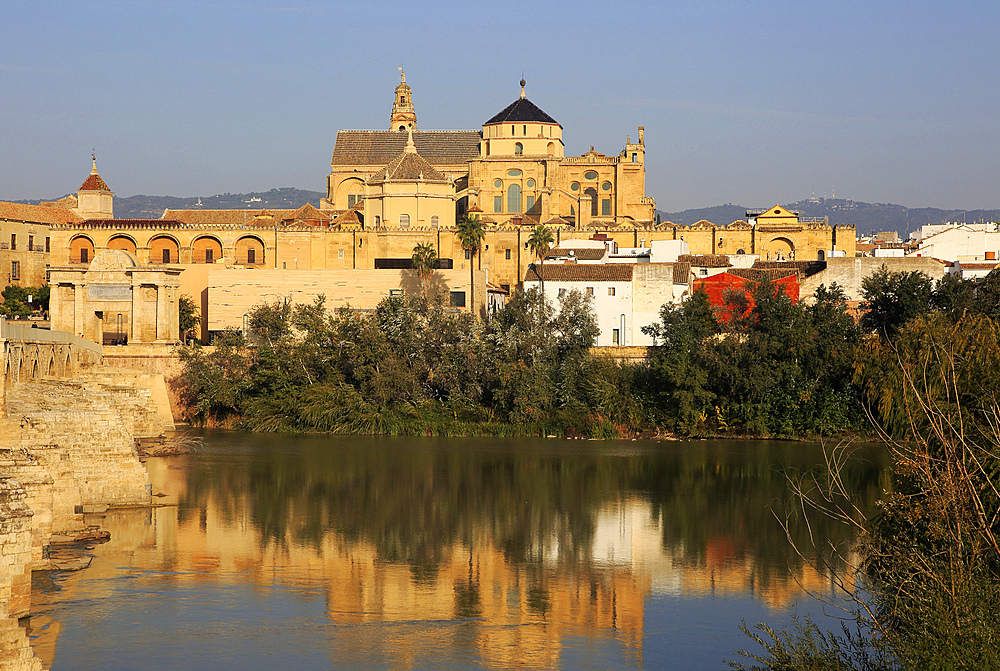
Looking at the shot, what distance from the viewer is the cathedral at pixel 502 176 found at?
55188 millimetres

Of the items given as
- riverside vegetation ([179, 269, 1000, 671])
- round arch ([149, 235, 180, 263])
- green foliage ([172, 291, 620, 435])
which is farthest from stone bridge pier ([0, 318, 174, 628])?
round arch ([149, 235, 180, 263])

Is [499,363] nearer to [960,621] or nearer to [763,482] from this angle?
[763,482]

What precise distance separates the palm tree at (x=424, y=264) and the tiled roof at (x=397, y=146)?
19917 millimetres

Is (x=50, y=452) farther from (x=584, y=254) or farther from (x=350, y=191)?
(x=350, y=191)

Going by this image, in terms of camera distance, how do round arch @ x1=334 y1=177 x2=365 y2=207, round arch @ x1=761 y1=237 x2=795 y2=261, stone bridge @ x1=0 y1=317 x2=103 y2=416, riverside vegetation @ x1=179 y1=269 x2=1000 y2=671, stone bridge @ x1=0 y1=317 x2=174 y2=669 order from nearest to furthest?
1. stone bridge @ x1=0 y1=317 x2=174 y2=669
2. stone bridge @ x1=0 y1=317 x2=103 y2=416
3. riverside vegetation @ x1=179 y1=269 x2=1000 y2=671
4. round arch @ x1=761 y1=237 x2=795 y2=261
5. round arch @ x1=334 y1=177 x2=365 y2=207

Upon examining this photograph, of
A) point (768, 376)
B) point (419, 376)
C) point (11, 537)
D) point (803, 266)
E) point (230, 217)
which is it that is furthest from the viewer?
point (230, 217)

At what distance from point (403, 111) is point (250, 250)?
971 inches

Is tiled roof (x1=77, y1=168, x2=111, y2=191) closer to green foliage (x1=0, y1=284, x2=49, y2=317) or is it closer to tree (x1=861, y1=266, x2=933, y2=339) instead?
green foliage (x1=0, y1=284, x2=49, y2=317)

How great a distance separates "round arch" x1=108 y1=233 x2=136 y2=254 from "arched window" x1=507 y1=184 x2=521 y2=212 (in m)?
19.3

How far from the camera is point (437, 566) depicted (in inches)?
693

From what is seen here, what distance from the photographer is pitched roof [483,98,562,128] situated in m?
63.9

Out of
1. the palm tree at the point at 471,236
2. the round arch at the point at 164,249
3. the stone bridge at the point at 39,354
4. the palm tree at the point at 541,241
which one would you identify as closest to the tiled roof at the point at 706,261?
the palm tree at the point at 541,241

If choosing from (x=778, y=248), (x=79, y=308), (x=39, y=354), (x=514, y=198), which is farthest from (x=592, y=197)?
(x=39, y=354)

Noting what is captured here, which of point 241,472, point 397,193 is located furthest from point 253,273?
point 241,472
